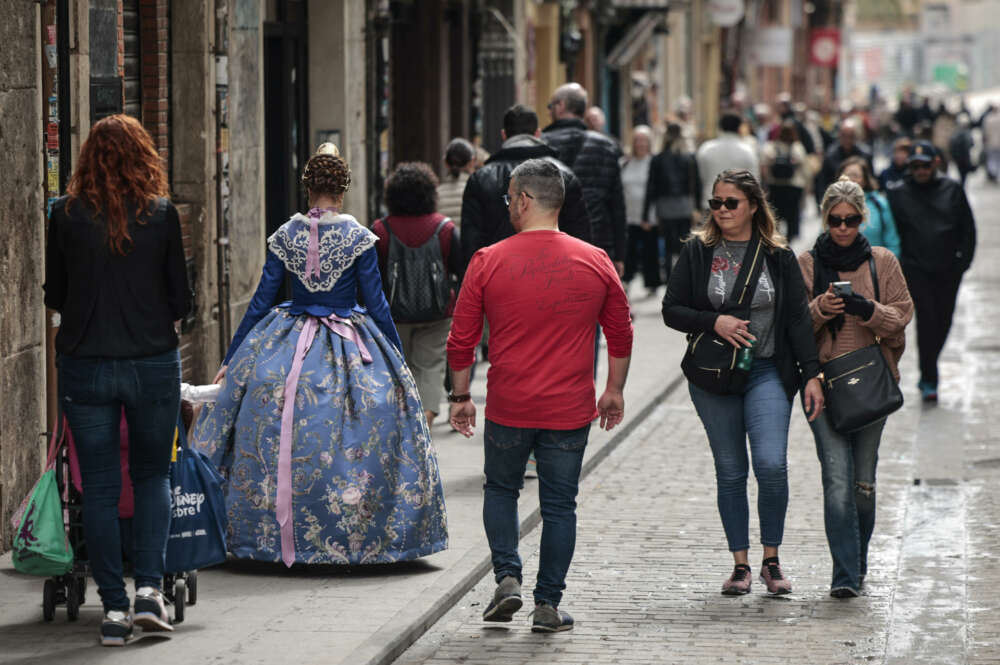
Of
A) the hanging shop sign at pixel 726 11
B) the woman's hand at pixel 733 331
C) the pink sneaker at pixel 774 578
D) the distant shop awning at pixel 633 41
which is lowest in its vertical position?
the pink sneaker at pixel 774 578

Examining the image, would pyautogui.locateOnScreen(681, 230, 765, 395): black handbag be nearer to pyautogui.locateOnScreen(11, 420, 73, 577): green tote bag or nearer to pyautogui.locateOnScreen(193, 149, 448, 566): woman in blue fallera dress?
pyautogui.locateOnScreen(193, 149, 448, 566): woman in blue fallera dress

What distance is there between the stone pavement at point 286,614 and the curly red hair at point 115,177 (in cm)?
138

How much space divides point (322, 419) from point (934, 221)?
20.6ft

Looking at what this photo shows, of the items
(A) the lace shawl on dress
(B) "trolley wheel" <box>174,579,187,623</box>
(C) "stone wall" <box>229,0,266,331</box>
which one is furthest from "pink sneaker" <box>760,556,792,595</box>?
(C) "stone wall" <box>229,0,266,331</box>

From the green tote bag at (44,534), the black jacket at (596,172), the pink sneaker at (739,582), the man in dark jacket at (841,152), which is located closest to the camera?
the green tote bag at (44,534)

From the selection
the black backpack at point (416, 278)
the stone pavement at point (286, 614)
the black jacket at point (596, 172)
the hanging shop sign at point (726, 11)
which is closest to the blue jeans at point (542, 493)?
the stone pavement at point (286, 614)

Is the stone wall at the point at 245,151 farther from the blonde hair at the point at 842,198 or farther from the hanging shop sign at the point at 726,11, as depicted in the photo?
the hanging shop sign at the point at 726,11

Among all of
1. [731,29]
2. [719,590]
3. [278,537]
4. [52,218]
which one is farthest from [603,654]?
[731,29]

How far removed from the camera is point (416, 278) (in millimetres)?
10742

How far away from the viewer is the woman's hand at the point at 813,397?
7.60 metres

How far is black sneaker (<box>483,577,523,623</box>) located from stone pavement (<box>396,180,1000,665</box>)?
0.07 meters

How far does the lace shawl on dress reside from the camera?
26.5ft

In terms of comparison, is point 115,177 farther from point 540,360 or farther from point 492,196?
point 492,196

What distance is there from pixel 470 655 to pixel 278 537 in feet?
4.47
